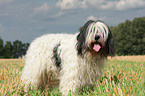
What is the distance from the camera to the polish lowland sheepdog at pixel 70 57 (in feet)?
13.5

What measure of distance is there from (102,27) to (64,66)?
1435 mm

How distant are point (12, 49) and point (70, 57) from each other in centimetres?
5344

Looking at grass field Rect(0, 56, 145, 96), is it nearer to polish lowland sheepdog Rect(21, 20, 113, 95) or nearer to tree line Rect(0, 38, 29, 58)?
polish lowland sheepdog Rect(21, 20, 113, 95)

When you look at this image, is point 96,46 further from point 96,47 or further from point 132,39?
point 132,39

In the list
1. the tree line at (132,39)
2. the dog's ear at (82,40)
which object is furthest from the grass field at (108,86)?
the tree line at (132,39)

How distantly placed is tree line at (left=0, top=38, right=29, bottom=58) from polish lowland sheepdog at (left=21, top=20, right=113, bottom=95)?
46391mm

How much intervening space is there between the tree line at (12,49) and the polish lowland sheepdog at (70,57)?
152 ft

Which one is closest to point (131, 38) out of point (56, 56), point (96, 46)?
point (56, 56)

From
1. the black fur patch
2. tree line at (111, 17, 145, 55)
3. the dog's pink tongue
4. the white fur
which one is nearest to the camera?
the dog's pink tongue

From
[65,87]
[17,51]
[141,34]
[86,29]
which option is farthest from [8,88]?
[17,51]

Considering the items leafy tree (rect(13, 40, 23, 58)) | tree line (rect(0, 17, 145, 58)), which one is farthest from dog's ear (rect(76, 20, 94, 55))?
leafy tree (rect(13, 40, 23, 58))

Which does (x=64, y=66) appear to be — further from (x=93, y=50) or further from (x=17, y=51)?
(x=17, y=51)

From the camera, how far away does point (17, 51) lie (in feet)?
176

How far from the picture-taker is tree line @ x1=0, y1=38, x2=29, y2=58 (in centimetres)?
4916
